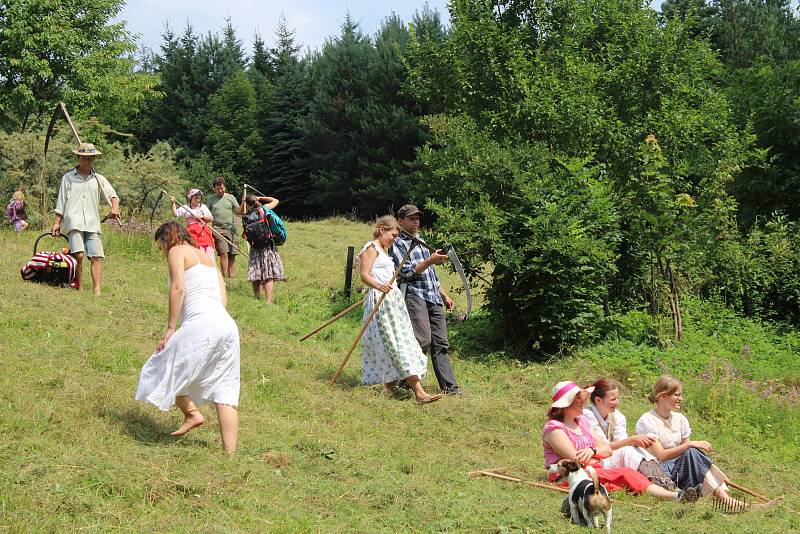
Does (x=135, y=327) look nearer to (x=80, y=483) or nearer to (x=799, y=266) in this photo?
(x=80, y=483)

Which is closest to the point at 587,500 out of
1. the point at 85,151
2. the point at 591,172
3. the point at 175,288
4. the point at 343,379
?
the point at 175,288

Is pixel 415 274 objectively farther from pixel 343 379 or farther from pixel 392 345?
pixel 343 379

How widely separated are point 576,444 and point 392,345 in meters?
2.77

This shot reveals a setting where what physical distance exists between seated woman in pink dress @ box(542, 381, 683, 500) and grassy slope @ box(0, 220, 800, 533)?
0.21 meters

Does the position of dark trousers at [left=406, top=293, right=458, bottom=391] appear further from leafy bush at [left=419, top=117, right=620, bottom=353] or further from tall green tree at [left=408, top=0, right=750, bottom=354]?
tall green tree at [left=408, top=0, right=750, bottom=354]

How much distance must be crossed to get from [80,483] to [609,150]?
9980 millimetres

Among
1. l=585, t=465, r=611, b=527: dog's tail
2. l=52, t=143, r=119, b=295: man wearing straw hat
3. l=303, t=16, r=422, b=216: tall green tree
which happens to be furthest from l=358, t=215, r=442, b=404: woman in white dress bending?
l=303, t=16, r=422, b=216: tall green tree

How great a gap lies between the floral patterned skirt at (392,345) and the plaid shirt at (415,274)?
9.2 inches

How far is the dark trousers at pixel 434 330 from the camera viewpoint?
924 centimetres

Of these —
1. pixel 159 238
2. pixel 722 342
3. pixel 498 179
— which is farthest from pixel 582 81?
pixel 159 238

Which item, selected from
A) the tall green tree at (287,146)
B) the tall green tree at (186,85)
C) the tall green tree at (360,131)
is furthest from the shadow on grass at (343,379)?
the tall green tree at (186,85)

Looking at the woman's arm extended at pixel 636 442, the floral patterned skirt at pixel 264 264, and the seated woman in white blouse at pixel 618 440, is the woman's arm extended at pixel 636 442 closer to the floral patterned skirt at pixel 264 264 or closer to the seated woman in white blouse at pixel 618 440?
the seated woman in white blouse at pixel 618 440

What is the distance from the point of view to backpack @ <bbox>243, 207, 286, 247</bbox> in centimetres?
1313

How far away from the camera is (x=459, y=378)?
10.6 m
